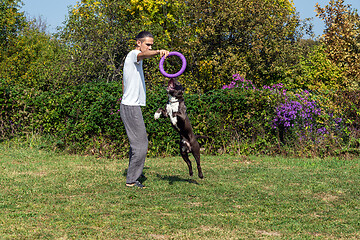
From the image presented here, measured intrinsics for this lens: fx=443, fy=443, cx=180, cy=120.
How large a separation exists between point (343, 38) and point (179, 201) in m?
8.76

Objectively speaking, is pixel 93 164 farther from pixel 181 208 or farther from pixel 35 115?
pixel 181 208

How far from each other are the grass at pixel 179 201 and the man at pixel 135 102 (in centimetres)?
44

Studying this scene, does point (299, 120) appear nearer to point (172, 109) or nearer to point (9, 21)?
point (172, 109)

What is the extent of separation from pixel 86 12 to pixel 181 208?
52.4 ft

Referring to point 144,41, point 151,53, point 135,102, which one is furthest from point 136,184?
point 144,41

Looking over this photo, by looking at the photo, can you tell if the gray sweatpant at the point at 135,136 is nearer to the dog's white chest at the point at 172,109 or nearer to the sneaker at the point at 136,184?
the sneaker at the point at 136,184

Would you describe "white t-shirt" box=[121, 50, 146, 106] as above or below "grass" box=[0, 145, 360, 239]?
above

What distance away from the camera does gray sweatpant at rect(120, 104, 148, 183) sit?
23.5 ft

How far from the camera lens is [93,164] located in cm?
984

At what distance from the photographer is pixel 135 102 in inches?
280

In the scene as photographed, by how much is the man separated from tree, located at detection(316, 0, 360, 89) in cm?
706

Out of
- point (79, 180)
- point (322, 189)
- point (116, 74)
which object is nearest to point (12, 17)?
point (116, 74)

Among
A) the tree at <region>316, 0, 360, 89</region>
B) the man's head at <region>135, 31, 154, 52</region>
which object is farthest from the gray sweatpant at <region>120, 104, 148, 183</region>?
the tree at <region>316, 0, 360, 89</region>

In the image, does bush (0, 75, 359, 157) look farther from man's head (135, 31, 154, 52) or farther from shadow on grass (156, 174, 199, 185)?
man's head (135, 31, 154, 52)
